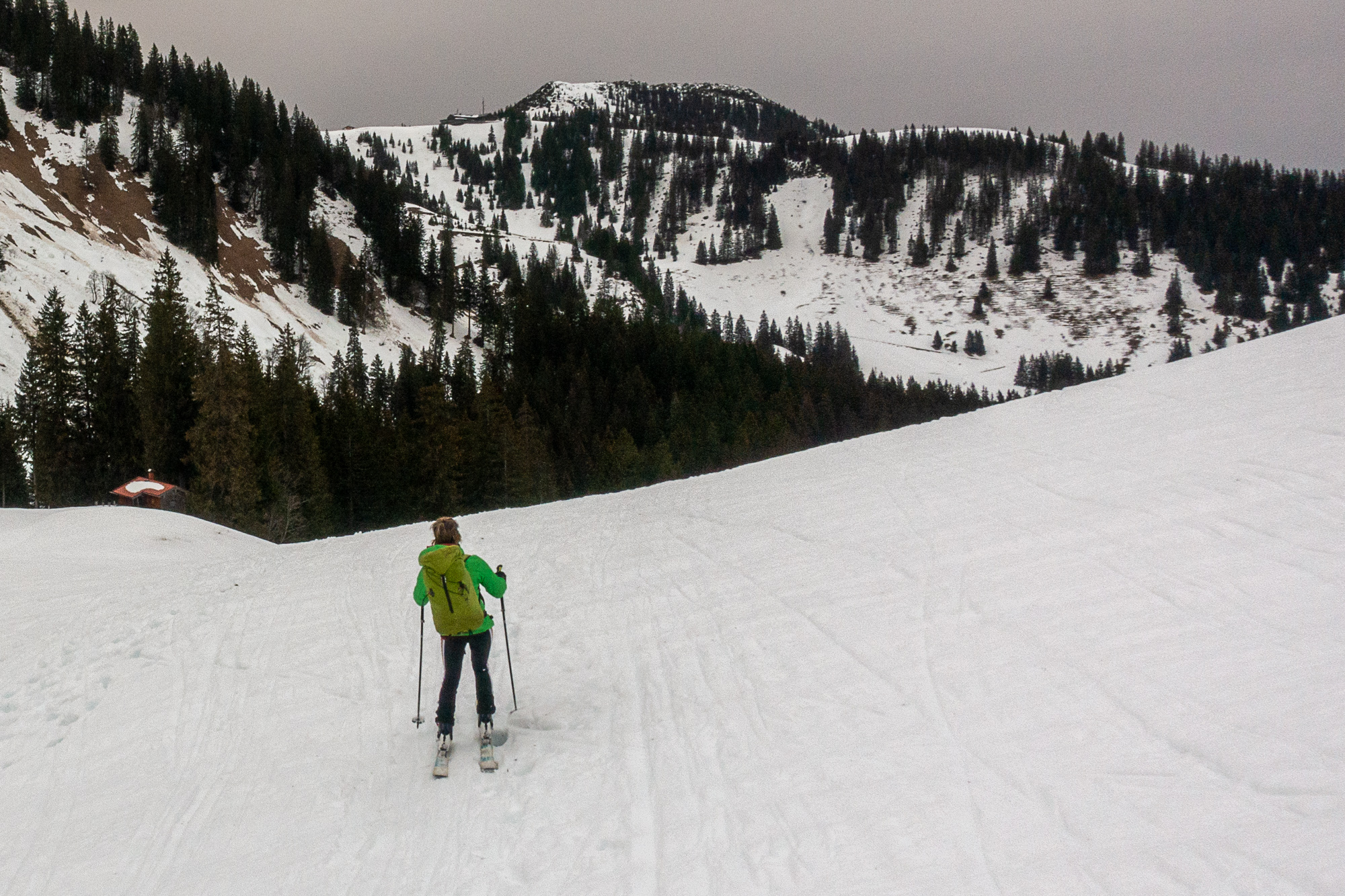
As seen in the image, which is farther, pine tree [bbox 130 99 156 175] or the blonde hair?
pine tree [bbox 130 99 156 175]

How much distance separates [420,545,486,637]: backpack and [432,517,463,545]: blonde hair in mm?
61

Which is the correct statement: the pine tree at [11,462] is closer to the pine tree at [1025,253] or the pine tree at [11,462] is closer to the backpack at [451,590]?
the backpack at [451,590]

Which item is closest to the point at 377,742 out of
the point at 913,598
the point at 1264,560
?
the point at 913,598

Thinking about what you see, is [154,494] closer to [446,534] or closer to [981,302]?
[446,534]

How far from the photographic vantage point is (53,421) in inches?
1596

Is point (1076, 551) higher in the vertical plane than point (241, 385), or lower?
lower

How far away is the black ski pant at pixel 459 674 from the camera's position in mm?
6910

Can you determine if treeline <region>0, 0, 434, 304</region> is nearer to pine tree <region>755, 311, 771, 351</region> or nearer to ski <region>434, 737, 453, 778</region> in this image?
pine tree <region>755, 311, 771, 351</region>

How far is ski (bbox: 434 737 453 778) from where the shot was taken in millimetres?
6691

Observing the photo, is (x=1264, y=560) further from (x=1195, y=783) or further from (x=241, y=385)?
(x=241, y=385)

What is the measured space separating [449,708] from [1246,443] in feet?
47.2

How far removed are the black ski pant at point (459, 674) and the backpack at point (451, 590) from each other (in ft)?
0.50

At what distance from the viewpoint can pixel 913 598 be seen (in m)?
9.90

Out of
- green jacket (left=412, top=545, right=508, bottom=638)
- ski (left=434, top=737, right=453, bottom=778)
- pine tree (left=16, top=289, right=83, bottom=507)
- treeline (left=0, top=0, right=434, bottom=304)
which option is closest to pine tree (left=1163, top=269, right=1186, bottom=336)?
treeline (left=0, top=0, right=434, bottom=304)
